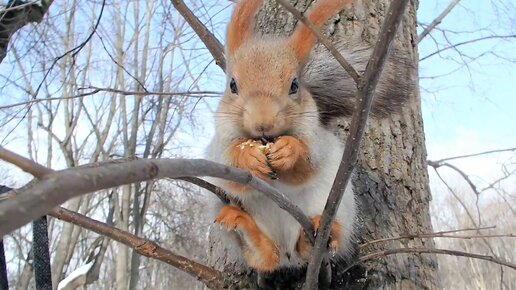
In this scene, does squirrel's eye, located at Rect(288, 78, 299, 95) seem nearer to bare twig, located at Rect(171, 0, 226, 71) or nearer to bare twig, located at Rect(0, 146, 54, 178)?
bare twig, located at Rect(171, 0, 226, 71)

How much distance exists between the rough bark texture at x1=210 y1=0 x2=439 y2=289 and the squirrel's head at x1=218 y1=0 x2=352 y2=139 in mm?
236

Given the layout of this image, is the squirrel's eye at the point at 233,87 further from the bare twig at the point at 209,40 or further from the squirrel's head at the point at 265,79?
the bare twig at the point at 209,40

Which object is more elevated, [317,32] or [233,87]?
[233,87]

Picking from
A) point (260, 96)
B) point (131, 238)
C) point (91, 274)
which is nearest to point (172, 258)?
point (131, 238)

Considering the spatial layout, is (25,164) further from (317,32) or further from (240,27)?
(240,27)

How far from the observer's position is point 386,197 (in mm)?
1479

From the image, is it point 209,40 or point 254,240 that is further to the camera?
point 209,40

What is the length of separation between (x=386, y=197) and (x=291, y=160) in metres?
0.44

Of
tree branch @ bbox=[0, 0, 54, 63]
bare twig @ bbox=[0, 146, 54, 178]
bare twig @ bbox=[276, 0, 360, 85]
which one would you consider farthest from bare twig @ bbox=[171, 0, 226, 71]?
tree branch @ bbox=[0, 0, 54, 63]

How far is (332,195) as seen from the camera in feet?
3.07

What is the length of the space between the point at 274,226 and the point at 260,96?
31 centimetres

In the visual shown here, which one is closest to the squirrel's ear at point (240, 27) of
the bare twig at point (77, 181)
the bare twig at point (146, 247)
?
the bare twig at point (146, 247)

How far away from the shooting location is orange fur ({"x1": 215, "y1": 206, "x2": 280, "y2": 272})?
1259mm

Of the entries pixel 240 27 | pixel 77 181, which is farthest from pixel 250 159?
pixel 77 181
